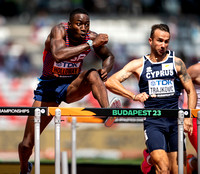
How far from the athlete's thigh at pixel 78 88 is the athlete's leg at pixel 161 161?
1305 mm

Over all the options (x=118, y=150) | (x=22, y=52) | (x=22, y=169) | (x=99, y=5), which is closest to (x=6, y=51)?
(x=22, y=52)

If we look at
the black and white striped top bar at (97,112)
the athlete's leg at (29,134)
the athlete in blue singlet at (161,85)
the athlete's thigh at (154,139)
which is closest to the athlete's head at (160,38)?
the athlete in blue singlet at (161,85)

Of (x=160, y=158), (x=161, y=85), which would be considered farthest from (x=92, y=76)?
(x=160, y=158)

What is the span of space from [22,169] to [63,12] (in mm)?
14265

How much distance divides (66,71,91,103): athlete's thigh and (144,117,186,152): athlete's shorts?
0.94 m

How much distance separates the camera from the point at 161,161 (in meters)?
5.22

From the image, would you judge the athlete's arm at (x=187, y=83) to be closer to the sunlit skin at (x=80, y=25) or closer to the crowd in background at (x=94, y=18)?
the sunlit skin at (x=80, y=25)

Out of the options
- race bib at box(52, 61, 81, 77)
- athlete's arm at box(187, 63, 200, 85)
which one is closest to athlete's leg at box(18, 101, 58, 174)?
race bib at box(52, 61, 81, 77)

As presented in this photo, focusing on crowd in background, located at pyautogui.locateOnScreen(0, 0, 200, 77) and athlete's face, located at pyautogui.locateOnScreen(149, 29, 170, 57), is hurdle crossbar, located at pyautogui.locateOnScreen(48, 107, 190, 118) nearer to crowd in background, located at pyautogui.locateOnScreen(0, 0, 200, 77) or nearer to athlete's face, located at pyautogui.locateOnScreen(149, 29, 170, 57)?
athlete's face, located at pyautogui.locateOnScreen(149, 29, 170, 57)

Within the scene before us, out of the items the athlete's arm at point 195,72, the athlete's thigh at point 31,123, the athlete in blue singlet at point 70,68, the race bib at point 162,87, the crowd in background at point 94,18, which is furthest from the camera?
the crowd in background at point 94,18

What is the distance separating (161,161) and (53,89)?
1828mm

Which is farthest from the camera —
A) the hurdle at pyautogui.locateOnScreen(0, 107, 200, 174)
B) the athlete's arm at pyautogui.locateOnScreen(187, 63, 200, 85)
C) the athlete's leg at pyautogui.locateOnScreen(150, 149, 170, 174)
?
the athlete's arm at pyautogui.locateOnScreen(187, 63, 200, 85)

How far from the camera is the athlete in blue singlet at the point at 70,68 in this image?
17.5 ft

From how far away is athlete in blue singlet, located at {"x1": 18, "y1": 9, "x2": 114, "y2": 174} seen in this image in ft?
17.5
